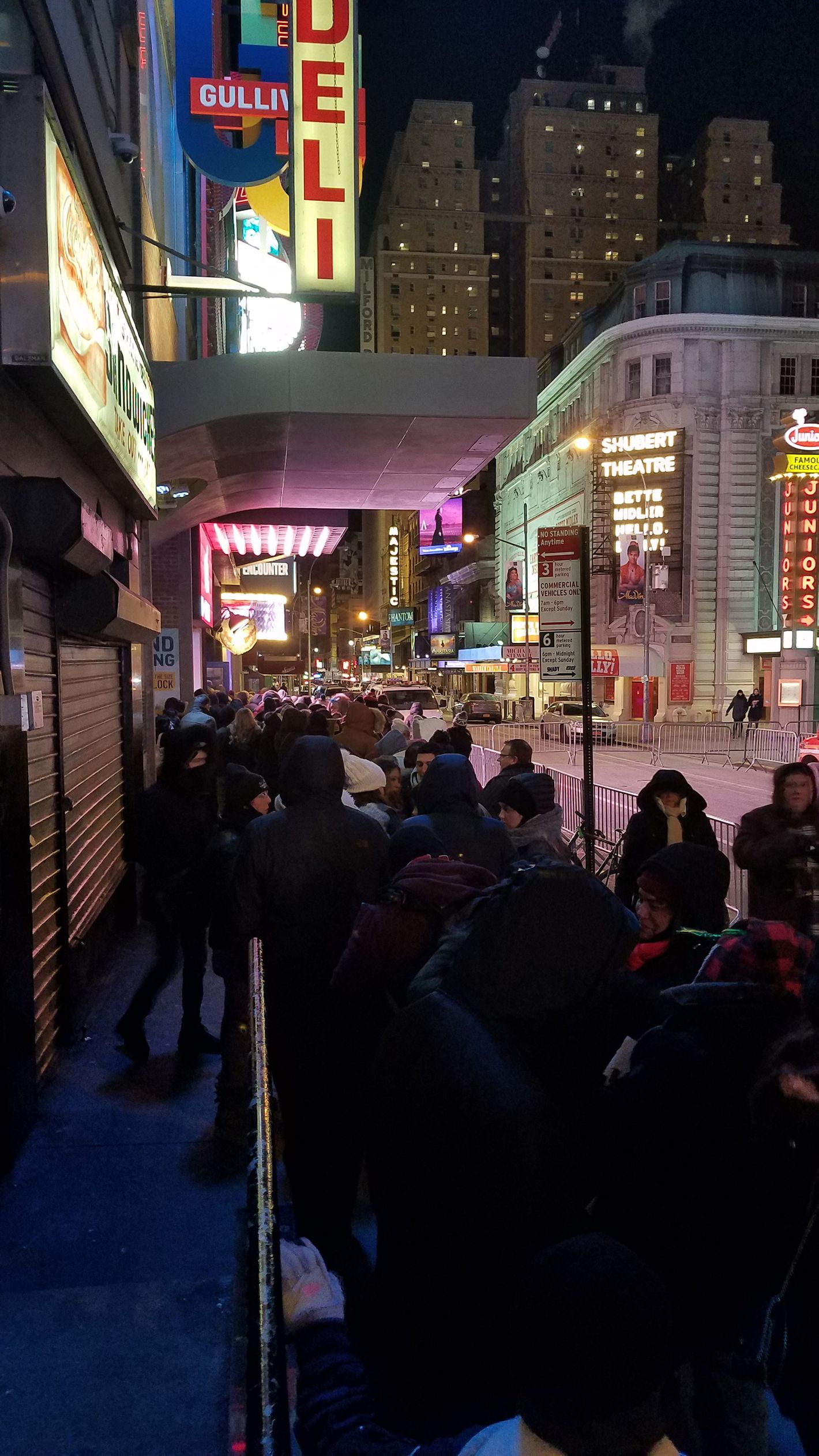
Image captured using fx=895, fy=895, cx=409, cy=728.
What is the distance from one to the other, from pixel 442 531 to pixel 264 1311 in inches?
2161

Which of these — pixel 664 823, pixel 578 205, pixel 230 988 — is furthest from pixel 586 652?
pixel 578 205

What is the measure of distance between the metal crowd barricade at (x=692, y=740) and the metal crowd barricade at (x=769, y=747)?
1506 millimetres

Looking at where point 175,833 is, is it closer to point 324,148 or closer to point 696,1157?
point 696,1157

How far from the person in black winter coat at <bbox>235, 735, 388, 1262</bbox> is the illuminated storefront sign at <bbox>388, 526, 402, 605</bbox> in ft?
325

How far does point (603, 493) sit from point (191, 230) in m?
33.4

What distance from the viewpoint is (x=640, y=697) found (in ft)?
157

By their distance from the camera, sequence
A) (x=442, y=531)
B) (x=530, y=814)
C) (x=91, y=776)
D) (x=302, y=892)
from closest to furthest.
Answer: (x=302, y=892), (x=530, y=814), (x=91, y=776), (x=442, y=531)

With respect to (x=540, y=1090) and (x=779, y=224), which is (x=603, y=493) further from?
(x=779, y=224)

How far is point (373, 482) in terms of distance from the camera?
14.2m

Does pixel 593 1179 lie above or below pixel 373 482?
below

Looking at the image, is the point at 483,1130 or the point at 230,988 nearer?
the point at 483,1130

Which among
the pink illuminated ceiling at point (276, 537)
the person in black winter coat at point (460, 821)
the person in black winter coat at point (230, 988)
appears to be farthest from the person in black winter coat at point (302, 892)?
the pink illuminated ceiling at point (276, 537)

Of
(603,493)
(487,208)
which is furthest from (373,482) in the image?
(487,208)

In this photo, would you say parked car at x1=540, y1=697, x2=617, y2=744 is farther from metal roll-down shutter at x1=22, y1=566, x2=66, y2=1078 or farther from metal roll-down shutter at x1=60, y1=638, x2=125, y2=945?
metal roll-down shutter at x1=22, y1=566, x2=66, y2=1078
